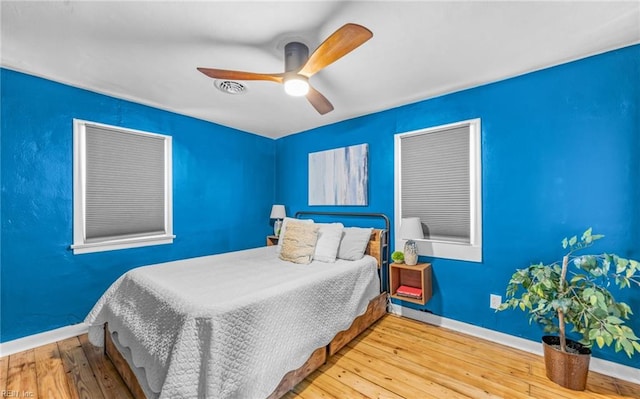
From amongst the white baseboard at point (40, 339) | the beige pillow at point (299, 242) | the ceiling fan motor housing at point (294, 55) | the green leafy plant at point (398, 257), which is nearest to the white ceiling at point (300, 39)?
the ceiling fan motor housing at point (294, 55)

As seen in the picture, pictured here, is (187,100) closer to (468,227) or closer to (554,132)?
(468,227)

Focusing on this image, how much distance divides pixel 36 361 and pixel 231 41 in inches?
117

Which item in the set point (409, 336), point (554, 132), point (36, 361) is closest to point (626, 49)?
point (554, 132)

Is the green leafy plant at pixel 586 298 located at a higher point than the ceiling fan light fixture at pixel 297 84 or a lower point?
lower

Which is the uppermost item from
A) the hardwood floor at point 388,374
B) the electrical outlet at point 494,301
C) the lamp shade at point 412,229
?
the lamp shade at point 412,229

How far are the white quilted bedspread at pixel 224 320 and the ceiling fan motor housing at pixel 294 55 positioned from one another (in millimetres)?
1591

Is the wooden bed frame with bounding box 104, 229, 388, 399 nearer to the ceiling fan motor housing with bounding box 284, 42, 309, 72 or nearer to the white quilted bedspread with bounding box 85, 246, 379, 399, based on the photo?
the white quilted bedspread with bounding box 85, 246, 379, 399

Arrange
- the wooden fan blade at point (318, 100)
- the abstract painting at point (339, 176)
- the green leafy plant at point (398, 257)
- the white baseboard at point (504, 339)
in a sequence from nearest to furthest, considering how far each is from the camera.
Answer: the white baseboard at point (504, 339) → the wooden fan blade at point (318, 100) → the green leafy plant at point (398, 257) → the abstract painting at point (339, 176)

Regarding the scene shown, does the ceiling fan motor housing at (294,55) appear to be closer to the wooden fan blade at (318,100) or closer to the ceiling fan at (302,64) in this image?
the ceiling fan at (302,64)

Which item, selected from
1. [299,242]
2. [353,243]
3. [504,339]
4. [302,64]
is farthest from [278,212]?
[504,339]

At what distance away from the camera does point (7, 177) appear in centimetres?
221

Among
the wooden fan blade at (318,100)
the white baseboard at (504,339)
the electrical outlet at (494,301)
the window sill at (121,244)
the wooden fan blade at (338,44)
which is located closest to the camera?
the wooden fan blade at (338,44)

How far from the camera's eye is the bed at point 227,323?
140cm

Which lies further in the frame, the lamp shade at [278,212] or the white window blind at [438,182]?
the lamp shade at [278,212]
